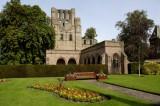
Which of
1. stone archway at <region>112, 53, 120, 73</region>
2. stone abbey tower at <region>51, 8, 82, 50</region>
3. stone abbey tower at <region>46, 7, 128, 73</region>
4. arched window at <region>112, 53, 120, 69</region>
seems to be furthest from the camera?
stone abbey tower at <region>51, 8, 82, 50</region>

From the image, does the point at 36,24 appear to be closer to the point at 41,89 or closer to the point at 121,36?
the point at 121,36

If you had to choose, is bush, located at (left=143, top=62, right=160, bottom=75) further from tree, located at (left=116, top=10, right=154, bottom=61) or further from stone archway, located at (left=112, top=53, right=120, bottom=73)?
tree, located at (left=116, top=10, right=154, bottom=61)

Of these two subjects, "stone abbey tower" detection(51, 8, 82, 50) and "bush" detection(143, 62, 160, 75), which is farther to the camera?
"stone abbey tower" detection(51, 8, 82, 50)

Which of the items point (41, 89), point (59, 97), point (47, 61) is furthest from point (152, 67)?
Result: point (59, 97)

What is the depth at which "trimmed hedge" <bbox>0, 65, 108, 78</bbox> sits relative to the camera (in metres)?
46.7

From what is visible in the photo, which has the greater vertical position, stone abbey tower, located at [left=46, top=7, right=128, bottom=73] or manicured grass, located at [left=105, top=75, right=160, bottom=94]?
stone abbey tower, located at [left=46, top=7, right=128, bottom=73]

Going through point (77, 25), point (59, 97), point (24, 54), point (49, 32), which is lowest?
point (59, 97)

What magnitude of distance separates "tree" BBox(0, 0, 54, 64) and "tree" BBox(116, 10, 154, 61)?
2171 centimetres

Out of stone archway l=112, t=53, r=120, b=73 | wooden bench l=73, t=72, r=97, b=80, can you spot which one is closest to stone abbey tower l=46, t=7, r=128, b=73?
stone archway l=112, t=53, r=120, b=73

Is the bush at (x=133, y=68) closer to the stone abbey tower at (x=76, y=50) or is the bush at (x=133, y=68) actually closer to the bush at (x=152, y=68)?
the stone abbey tower at (x=76, y=50)

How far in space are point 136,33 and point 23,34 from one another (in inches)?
1163

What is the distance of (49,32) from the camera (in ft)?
200

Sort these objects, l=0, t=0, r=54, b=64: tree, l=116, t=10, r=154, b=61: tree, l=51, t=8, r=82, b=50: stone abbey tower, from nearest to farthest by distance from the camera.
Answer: l=0, t=0, r=54, b=64: tree → l=116, t=10, r=154, b=61: tree → l=51, t=8, r=82, b=50: stone abbey tower

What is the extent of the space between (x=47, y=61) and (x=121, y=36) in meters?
20.7
